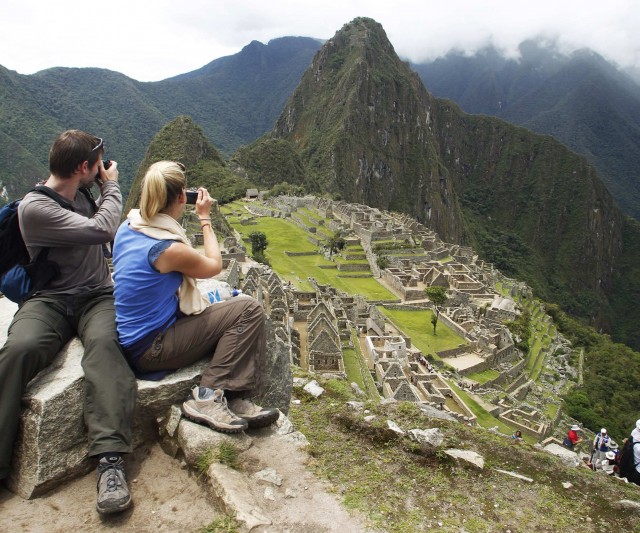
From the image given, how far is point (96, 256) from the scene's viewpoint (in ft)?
15.1

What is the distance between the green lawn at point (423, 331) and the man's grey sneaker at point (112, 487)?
84.3ft

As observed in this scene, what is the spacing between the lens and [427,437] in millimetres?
4691

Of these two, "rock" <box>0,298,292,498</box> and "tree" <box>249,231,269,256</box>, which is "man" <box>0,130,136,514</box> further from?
"tree" <box>249,231,269,256</box>

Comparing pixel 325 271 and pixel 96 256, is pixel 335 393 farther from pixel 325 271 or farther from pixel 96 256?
pixel 325 271

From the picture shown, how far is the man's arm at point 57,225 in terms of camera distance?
3994 millimetres

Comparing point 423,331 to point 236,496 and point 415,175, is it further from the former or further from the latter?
point 415,175

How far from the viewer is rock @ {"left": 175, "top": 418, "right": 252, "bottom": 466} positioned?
3827 mm

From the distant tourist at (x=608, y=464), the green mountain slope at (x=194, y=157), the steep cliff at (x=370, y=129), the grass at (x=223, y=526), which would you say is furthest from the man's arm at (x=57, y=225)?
the steep cliff at (x=370, y=129)

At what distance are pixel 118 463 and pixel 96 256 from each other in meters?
1.95

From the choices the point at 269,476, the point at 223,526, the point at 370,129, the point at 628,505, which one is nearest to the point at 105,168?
the point at 269,476

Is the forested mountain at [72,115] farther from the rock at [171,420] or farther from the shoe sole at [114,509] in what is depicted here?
the shoe sole at [114,509]

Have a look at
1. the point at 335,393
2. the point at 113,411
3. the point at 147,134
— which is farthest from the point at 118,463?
the point at 147,134

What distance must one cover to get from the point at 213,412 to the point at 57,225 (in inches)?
78.1

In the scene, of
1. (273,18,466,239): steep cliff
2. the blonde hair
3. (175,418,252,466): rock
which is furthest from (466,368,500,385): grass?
(273,18,466,239): steep cliff
